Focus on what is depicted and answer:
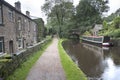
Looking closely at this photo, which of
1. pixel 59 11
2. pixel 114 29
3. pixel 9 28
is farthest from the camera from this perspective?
pixel 59 11

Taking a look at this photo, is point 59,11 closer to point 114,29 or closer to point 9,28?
point 114,29

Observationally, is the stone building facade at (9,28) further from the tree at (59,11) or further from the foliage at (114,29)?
the tree at (59,11)

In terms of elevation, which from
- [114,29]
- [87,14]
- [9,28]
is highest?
[87,14]

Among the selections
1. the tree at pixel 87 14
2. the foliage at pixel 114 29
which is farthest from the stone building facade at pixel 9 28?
the tree at pixel 87 14

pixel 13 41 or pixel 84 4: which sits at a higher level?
pixel 84 4

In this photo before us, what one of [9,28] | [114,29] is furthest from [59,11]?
[9,28]

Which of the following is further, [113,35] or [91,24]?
[91,24]

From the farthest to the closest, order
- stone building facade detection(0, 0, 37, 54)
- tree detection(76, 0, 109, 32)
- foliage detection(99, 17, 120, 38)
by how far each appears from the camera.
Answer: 1. tree detection(76, 0, 109, 32)
2. foliage detection(99, 17, 120, 38)
3. stone building facade detection(0, 0, 37, 54)

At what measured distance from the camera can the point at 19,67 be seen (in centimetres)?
1234

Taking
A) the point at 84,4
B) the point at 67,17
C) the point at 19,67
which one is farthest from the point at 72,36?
the point at 19,67

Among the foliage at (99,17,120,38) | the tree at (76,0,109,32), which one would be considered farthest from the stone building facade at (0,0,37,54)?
the tree at (76,0,109,32)

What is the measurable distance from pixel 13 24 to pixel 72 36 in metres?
47.4

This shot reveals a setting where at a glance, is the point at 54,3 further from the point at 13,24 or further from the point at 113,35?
the point at 13,24

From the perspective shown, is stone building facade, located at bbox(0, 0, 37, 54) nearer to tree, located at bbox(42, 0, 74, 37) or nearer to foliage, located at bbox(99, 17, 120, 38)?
foliage, located at bbox(99, 17, 120, 38)
